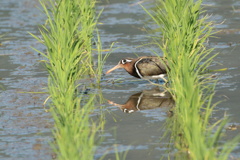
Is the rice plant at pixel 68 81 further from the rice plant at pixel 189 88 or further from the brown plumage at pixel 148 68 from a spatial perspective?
the rice plant at pixel 189 88

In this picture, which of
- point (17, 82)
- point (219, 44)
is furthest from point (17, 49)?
point (219, 44)

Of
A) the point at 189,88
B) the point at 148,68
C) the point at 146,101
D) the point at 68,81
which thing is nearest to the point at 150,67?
the point at 148,68

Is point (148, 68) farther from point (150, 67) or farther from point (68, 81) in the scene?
point (68, 81)

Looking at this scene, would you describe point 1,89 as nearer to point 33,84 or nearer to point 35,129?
point 33,84

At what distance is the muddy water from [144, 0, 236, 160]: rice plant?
246 mm

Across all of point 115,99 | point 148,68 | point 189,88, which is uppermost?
point 189,88

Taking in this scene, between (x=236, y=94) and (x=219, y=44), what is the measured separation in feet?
14.4

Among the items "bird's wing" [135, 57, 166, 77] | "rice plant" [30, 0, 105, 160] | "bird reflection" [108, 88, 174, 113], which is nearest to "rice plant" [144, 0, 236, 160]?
"bird reflection" [108, 88, 174, 113]

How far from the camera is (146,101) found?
9664 mm

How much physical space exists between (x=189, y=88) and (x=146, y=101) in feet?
9.39

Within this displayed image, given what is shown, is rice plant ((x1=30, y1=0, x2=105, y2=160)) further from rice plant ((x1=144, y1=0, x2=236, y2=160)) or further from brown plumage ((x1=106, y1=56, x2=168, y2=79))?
rice plant ((x1=144, y1=0, x2=236, y2=160))

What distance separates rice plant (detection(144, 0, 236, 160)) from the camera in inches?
228

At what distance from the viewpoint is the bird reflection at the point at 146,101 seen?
30.5 feet

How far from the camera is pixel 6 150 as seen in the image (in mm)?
7445
